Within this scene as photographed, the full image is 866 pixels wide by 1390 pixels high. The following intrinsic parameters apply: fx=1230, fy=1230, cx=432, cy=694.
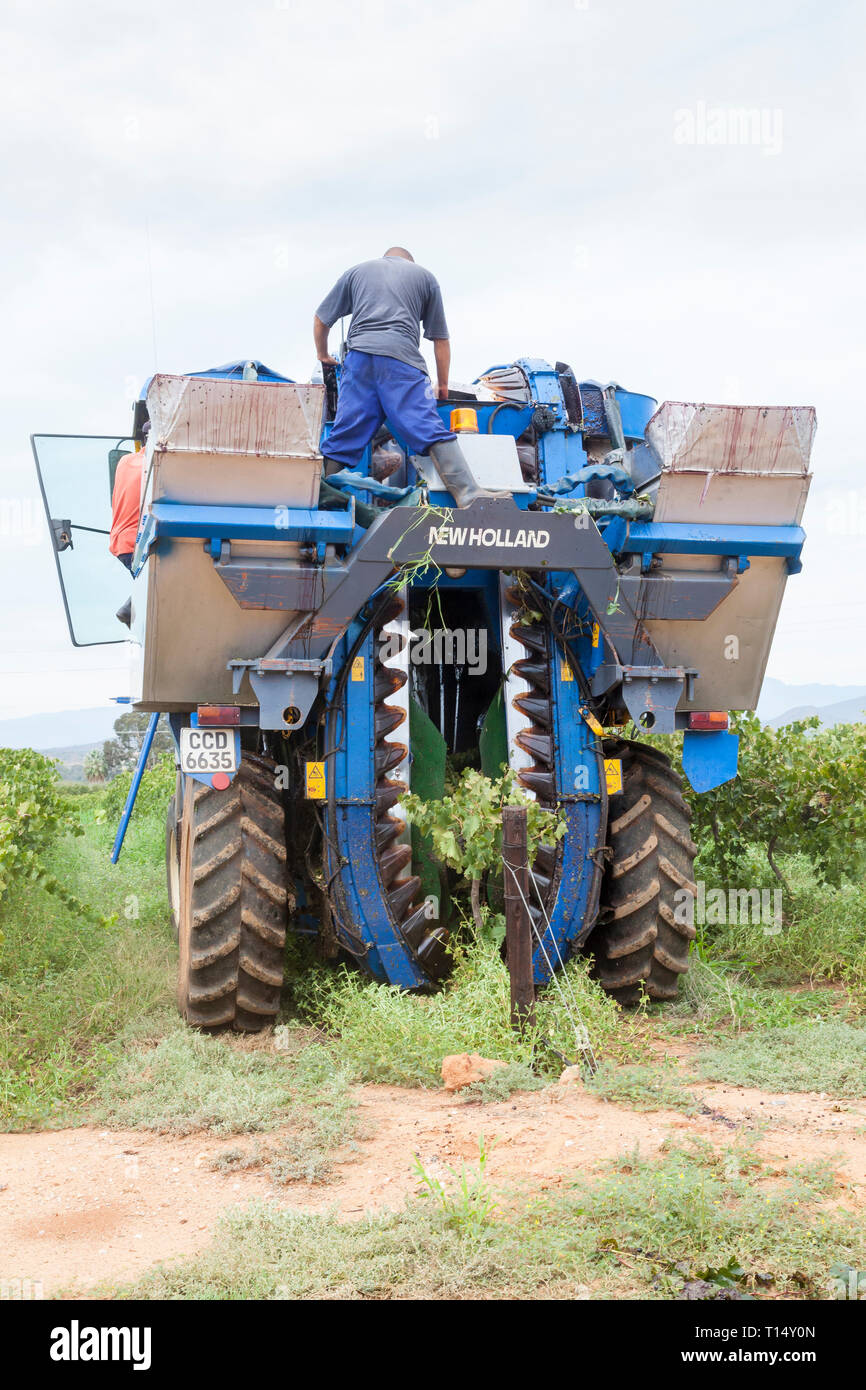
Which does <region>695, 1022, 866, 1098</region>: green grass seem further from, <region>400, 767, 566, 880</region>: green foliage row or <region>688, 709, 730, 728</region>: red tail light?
<region>688, 709, 730, 728</region>: red tail light

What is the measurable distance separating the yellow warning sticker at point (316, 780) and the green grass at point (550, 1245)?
206cm

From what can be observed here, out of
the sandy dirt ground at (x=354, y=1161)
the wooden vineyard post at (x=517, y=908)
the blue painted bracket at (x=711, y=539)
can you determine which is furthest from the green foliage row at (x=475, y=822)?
the blue painted bracket at (x=711, y=539)

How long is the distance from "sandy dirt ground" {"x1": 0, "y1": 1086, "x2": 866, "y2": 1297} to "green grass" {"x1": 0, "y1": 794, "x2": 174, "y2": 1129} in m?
0.32

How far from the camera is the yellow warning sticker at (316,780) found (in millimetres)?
5289

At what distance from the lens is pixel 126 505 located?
6.15m

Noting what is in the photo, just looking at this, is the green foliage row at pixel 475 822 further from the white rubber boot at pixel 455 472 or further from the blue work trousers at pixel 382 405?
the blue work trousers at pixel 382 405

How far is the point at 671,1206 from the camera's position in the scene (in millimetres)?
3275

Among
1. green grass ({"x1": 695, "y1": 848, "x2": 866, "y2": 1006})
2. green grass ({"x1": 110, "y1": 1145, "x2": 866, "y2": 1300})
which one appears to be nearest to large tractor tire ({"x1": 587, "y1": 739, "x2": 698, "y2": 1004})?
green grass ({"x1": 695, "y1": 848, "x2": 866, "y2": 1006})

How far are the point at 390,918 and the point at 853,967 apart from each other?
2.68 meters

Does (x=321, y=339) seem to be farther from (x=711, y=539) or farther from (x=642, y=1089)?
(x=642, y=1089)

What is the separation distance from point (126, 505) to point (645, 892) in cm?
315

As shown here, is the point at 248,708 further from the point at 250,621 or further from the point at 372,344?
the point at 372,344

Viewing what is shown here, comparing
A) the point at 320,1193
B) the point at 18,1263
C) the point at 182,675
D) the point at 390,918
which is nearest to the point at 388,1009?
the point at 390,918
